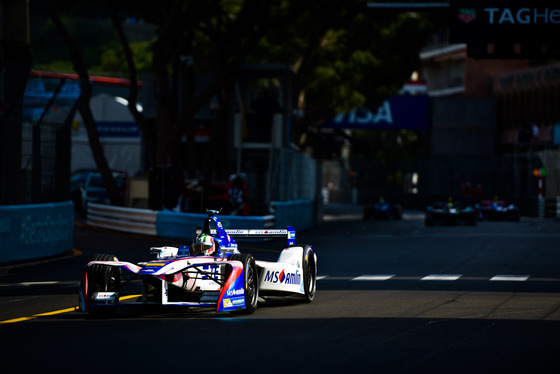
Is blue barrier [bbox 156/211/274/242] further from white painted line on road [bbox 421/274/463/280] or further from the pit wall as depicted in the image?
white painted line on road [bbox 421/274/463/280]

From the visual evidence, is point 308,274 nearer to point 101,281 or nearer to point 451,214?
point 101,281

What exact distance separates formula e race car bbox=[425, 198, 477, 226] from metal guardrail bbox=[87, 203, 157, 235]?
12518 mm

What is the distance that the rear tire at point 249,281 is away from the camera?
12.4 m

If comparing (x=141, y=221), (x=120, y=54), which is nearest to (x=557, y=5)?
(x=141, y=221)

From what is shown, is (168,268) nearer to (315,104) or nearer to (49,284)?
(49,284)

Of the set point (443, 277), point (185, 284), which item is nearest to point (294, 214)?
point (443, 277)

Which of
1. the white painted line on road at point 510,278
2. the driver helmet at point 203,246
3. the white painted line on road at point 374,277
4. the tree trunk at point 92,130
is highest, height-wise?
the tree trunk at point 92,130

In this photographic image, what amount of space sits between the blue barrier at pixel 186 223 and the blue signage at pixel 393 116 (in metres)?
47.5

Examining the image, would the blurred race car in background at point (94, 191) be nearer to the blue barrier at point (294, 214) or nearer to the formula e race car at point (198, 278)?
the blue barrier at point (294, 214)

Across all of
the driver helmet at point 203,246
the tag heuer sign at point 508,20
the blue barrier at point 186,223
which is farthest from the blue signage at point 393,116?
the driver helmet at point 203,246

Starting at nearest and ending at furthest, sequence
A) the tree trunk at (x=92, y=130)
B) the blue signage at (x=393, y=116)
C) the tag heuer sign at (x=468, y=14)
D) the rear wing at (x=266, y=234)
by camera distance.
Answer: the rear wing at (x=266, y=234)
the tag heuer sign at (x=468, y=14)
the tree trunk at (x=92, y=130)
the blue signage at (x=393, y=116)

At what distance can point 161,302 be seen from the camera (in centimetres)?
1184

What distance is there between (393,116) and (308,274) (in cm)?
6488

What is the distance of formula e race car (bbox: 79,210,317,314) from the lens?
1197 centimetres
